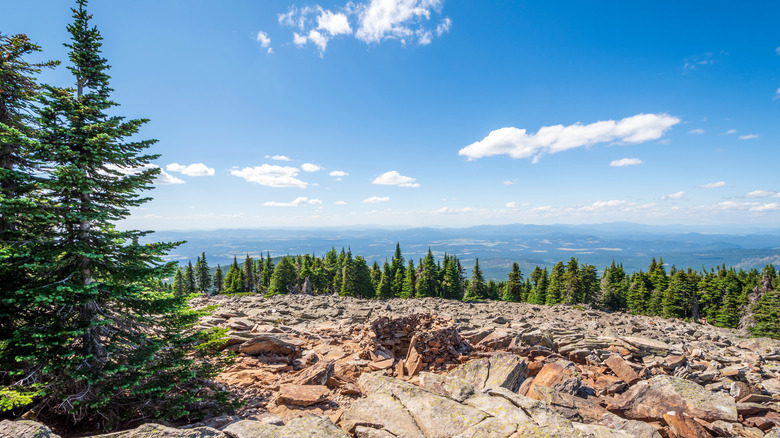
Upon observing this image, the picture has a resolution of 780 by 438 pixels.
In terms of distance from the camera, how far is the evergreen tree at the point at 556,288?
195 feet

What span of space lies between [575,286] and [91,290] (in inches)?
2574

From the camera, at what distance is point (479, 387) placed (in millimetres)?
10000

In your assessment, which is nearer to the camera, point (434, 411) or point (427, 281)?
point (434, 411)

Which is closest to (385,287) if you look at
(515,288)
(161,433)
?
(515,288)

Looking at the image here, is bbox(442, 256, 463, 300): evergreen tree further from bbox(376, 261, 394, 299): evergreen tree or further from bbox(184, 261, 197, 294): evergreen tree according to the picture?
bbox(184, 261, 197, 294): evergreen tree

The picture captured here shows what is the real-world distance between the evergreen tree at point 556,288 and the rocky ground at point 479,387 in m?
44.1

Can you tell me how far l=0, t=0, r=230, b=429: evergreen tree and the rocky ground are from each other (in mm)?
2187

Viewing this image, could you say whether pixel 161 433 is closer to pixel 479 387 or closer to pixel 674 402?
pixel 479 387

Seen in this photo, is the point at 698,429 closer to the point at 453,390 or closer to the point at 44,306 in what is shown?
the point at 453,390

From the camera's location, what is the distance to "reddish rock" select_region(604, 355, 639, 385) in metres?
10.8

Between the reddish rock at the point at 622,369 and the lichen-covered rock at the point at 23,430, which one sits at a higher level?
the lichen-covered rock at the point at 23,430

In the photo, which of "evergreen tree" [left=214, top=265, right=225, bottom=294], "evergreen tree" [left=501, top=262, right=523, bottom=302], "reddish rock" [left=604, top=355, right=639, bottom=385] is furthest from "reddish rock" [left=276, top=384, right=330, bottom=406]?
"evergreen tree" [left=214, top=265, right=225, bottom=294]

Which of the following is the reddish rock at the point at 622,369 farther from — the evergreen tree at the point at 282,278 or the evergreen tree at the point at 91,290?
the evergreen tree at the point at 282,278

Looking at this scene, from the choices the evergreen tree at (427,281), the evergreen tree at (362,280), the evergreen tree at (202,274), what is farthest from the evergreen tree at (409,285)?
the evergreen tree at (202,274)
